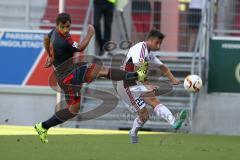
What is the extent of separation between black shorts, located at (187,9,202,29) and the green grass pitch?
3690mm

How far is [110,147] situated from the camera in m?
14.1

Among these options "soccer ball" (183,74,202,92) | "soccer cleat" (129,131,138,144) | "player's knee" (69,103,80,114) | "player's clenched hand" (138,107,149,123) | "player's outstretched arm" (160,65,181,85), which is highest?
"player's outstretched arm" (160,65,181,85)

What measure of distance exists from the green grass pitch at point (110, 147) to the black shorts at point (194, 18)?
3.69 metres

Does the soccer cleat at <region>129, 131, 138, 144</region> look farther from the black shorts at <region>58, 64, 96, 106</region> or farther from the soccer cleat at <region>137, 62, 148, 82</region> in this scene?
the black shorts at <region>58, 64, 96, 106</region>

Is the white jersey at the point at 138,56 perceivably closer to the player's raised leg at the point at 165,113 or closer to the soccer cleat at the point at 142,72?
the soccer cleat at the point at 142,72

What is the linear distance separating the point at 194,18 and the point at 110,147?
765 centimetres

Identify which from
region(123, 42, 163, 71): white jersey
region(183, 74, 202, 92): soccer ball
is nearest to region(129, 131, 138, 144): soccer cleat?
region(123, 42, 163, 71): white jersey

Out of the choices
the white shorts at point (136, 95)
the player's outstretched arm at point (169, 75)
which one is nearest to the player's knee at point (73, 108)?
the white shorts at point (136, 95)


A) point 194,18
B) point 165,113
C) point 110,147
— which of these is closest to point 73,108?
point 110,147

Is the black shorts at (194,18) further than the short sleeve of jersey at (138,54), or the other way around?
the black shorts at (194,18)

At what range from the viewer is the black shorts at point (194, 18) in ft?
68.5

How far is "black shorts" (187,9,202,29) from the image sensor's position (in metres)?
20.9

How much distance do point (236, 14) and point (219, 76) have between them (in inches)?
61.2

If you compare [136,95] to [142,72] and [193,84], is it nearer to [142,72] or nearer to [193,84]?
[142,72]
